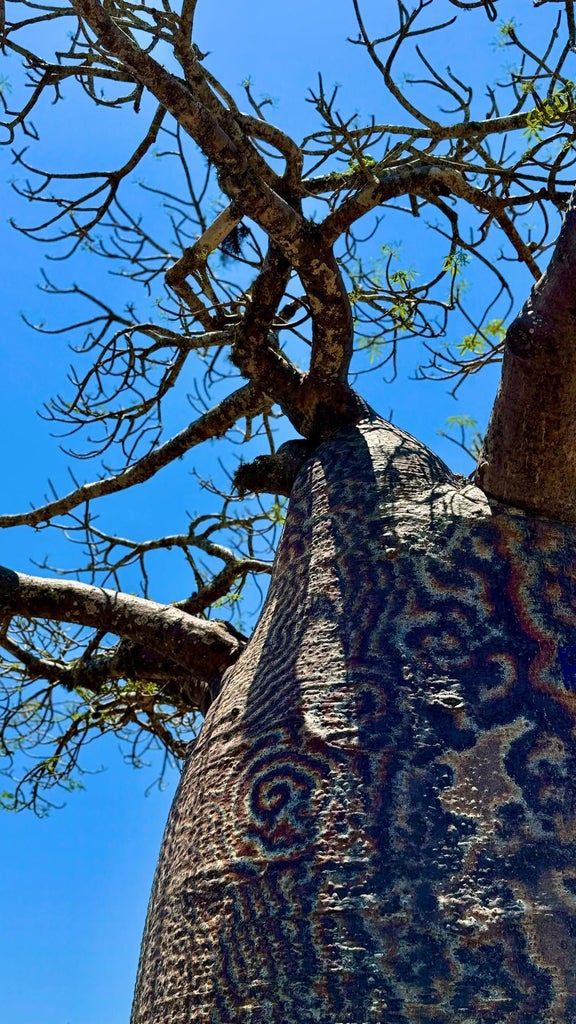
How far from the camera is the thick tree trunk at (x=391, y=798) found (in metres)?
1.55

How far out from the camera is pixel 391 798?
171cm

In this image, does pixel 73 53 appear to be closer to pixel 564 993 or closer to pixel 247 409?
pixel 247 409

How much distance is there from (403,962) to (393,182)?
2.21m

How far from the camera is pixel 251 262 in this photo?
136 inches

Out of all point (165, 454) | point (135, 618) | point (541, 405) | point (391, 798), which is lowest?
point (391, 798)

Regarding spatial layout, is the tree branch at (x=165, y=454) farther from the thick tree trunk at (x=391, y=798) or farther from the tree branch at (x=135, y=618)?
the thick tree trunk at (x=391, y=798)

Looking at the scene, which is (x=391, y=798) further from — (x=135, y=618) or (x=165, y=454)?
(x=165, y=454)

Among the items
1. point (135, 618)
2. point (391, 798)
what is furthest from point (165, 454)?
point (391, 798)

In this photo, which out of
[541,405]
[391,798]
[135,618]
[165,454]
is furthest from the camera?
[165,454]

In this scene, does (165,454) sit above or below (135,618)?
above

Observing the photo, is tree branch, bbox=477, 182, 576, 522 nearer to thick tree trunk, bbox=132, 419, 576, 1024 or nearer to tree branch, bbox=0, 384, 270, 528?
thick tree trunk, bbox=132, 419, 576, 1024

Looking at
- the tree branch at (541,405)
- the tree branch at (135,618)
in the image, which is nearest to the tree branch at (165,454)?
the tree branch at (135,618)

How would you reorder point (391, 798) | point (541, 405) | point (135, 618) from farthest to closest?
point (135, 618) < point (541, 405) < point (391, 798)

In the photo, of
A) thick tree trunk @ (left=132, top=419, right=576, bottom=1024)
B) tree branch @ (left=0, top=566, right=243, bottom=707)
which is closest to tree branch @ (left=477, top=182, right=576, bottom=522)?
thick tree trunk @ (left=132, top=419, right=576, bottom=1024)
